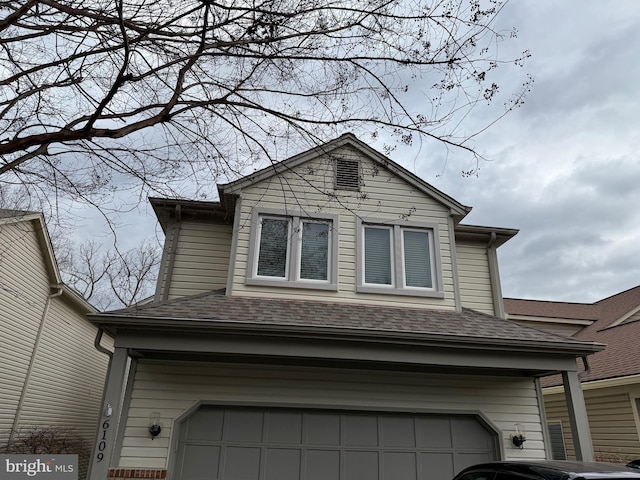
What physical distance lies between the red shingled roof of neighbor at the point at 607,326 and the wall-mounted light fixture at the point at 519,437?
340 cm

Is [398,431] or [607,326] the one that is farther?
[607,326]

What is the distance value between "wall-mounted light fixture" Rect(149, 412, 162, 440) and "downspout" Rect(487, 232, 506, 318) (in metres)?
6.90

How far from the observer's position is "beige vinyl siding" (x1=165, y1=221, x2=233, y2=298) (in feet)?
29.0

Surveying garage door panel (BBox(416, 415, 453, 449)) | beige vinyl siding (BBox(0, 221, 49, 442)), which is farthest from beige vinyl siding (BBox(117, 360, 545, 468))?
beige vinyl siding (BBox(0, 221, 49, 442))

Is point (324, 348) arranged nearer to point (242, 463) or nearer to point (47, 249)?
point (242, 463)

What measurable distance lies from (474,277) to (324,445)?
4.84m

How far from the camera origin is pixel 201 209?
920 centimetres

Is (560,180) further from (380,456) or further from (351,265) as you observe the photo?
(380,456)

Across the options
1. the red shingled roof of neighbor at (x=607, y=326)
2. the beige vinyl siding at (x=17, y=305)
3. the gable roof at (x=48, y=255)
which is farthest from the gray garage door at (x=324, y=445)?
the gable roof at (x=48, y=255)

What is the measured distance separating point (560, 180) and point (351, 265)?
10894 millimetres

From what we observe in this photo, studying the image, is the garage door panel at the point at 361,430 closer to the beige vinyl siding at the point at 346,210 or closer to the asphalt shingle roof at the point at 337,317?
the asphalt shingle roof at the point at 337,317

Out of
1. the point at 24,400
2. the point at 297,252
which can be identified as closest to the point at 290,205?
the point at 297,252

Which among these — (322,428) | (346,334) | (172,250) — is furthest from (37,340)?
(346,334)
